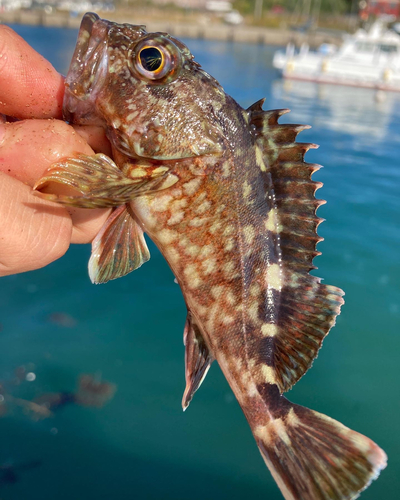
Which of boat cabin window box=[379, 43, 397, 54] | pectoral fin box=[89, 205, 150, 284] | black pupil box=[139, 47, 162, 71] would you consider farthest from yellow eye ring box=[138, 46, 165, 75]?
boat cabin window box=[379, 43, 397, 54]

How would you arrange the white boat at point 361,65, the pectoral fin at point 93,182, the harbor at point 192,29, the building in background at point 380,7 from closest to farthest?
1. the pectoral fin at point 93,182
2. the white boat at point 361,65
3. the harbor at point 192,29
4. the building in background at point 380,7

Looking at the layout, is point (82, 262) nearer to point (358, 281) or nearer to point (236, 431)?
point (236, 431)

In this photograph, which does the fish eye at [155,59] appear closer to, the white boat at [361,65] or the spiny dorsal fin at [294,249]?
the spiny dorsal fin at [294,249]

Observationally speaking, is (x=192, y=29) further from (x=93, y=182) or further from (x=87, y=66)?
(x=93, y=182)

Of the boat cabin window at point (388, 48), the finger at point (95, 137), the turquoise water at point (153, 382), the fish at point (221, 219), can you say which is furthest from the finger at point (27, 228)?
the boat cabin window at point (388, 48)

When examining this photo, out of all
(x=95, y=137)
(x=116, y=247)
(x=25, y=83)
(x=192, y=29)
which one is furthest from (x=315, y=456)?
(x=192, y=29)

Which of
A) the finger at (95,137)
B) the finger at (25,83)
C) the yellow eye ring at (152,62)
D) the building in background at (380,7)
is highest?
the building in background at (380,7)
